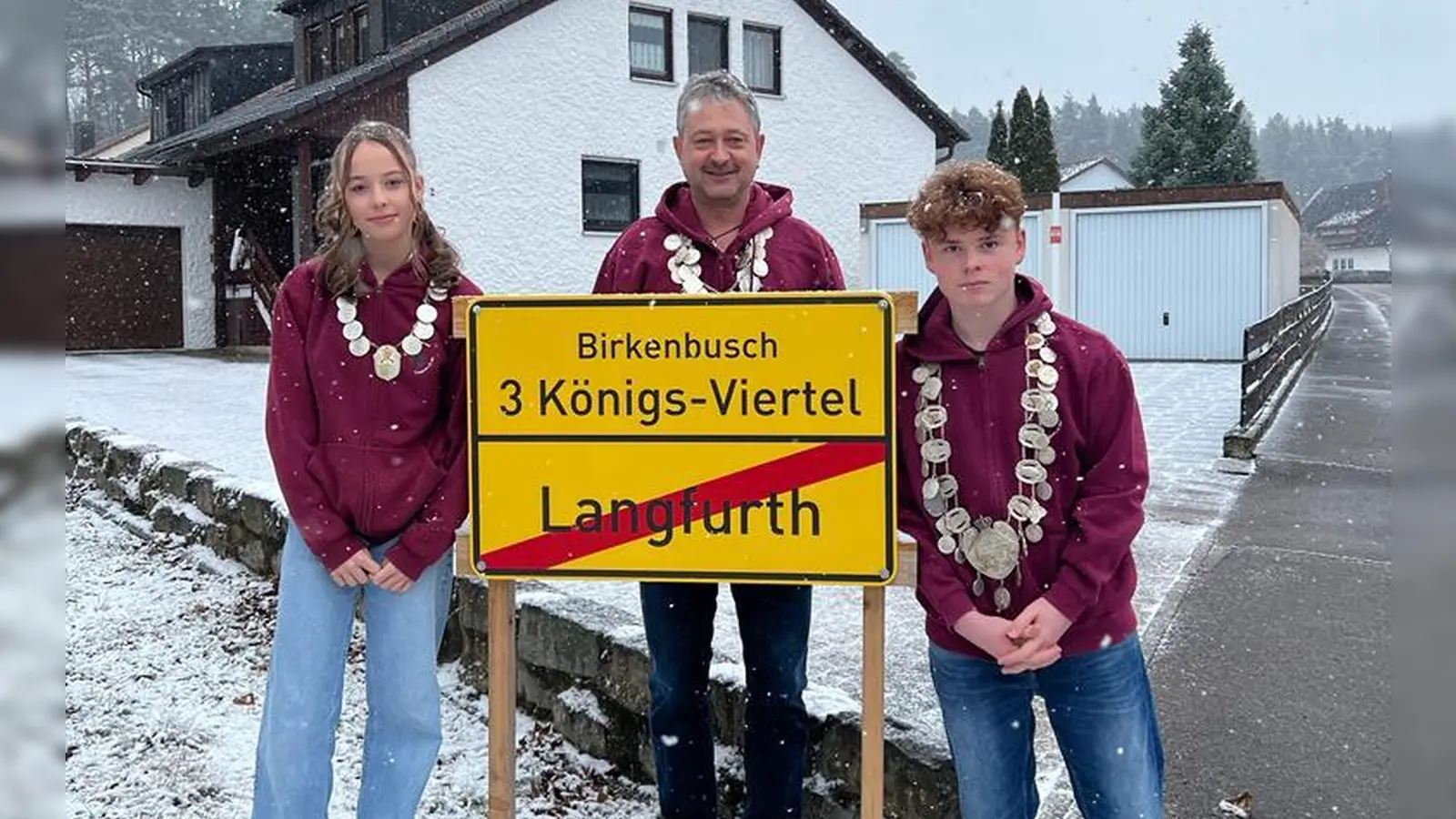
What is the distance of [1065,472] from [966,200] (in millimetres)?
596

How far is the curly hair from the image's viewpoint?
2.34 m

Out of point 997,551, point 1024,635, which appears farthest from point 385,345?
point 1024,635

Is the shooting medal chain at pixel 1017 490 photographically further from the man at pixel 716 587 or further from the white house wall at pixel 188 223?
the white house wall at pixel 188 223

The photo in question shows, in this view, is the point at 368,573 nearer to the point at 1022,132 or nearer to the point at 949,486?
the point at 949,486

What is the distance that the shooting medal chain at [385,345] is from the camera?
2.71 meters

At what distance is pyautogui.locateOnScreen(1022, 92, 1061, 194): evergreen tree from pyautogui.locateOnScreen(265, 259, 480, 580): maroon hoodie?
30048 millimetres

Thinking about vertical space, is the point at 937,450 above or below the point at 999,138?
below

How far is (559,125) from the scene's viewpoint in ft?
62.8

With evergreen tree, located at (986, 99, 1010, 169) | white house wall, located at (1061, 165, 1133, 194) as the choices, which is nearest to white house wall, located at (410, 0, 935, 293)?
evergreen tree, located at (986, 99, 1010, 169)

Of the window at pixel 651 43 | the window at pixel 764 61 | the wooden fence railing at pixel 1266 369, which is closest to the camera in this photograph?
the wooden fence railing at pixel 1266 369

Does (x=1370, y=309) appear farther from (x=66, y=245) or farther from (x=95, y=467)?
(x=66, y=245)

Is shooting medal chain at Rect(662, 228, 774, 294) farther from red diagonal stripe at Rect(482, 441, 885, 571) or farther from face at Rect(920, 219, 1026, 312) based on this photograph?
face at Rect(920, 219, 1026, 312)

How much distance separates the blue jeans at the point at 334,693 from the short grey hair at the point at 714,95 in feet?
4.19

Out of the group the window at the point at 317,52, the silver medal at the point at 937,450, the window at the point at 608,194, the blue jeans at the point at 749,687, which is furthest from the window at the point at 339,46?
the silver medal at the point at 937,450
